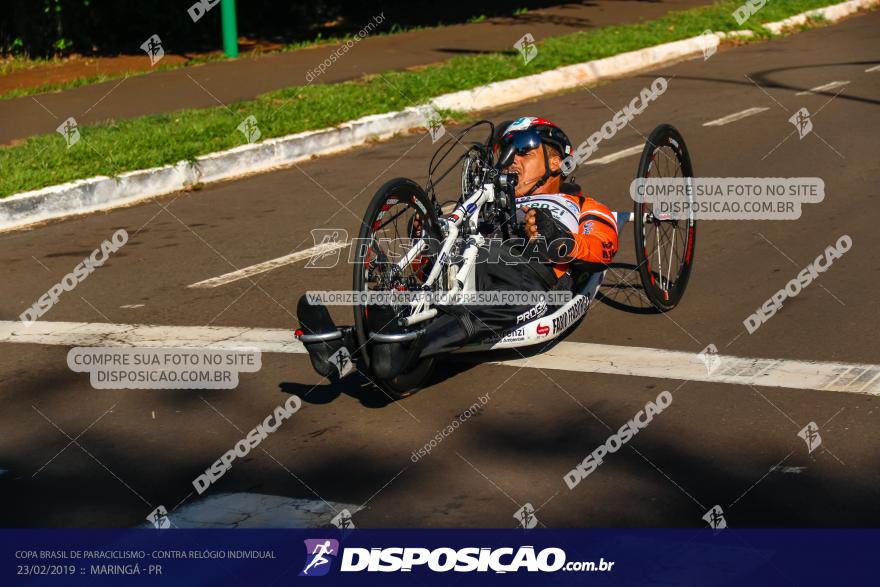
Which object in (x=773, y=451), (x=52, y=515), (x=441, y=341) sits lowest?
(x=52, y=515)

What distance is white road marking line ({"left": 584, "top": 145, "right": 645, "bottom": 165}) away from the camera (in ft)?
38.0

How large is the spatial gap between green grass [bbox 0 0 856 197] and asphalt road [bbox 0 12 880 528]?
1.29 meters

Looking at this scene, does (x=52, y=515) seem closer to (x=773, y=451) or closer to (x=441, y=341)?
(x=441, y=341)

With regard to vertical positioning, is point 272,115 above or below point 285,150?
Result: above

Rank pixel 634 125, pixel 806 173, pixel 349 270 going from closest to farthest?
pixel 349 270, pixel 806 173, pixel 634 125

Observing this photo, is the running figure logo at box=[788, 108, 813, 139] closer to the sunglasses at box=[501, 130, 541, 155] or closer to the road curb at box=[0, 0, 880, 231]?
the road curb at box=[0, 0, 880, 231]

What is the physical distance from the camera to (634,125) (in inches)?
530

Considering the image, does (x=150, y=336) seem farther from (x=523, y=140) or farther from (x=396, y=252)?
(x=523, y=140)

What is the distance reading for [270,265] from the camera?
866 centimetres

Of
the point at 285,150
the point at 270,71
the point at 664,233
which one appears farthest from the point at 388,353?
the point at 270,71

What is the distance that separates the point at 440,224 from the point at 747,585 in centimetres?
261

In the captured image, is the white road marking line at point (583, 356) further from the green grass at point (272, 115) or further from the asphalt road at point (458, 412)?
the green grass at point (272, 115)

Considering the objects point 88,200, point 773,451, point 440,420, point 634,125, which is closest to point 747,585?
point 773,451

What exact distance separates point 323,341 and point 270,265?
3.25 m
